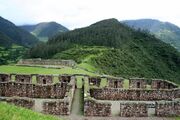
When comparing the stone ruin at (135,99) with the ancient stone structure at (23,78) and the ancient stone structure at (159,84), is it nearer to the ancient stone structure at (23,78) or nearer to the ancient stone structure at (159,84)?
the ancient stone structure at (159,84)

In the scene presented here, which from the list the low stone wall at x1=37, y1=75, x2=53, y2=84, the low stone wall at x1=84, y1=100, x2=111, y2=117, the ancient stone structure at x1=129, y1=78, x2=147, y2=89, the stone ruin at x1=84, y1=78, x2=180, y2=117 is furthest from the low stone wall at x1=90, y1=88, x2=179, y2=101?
the low stone wall at x1=37, y1=75, x2=53, y2=84

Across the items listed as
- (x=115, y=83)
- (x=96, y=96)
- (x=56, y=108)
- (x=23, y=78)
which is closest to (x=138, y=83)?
(x=115, y=83)

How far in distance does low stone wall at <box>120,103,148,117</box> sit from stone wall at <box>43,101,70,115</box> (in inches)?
160

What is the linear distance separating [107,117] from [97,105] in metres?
1.12

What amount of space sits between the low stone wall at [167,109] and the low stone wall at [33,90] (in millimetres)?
8955

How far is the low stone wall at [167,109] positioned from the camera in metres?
30.4

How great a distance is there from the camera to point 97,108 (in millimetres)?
29422

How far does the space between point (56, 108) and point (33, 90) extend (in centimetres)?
681

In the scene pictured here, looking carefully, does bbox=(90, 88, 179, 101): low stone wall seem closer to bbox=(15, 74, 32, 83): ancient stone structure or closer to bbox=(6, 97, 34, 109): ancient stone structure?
bbox=(6, 97, 34, 109): ancient stone structure

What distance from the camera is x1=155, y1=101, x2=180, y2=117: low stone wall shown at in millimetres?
30359

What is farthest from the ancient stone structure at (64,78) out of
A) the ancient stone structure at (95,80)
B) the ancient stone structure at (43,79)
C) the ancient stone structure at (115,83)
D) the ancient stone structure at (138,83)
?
the ancient stone structure at (138,83)

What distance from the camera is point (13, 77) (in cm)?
4441

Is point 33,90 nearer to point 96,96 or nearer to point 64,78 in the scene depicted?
point 96,96

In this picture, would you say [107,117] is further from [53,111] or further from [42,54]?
[42,54]
